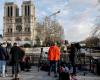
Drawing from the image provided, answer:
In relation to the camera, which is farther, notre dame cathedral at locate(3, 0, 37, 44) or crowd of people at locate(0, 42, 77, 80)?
notre dame cathedral at locate(3, 0, 37, 44)

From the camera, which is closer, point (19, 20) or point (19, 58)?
point (19, 58)

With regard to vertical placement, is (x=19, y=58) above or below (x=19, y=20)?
below

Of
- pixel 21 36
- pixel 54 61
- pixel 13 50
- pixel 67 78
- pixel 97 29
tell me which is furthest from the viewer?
pixel 21 36

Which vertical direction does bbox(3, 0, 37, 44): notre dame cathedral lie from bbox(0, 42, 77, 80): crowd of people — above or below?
above

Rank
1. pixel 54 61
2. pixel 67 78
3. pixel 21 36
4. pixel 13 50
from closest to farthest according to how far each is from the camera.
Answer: pixel 67 78
pixel 13 50
pixel 54 61
pixel 21 36

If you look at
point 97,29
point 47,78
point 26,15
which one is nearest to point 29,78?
point 47,78

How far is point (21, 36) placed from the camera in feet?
608

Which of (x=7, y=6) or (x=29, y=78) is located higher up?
(x=7, y=6)

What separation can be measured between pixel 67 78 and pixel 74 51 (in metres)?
4.76

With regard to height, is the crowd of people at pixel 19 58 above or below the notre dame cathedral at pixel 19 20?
below

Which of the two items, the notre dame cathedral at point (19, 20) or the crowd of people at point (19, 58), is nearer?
the crowd of people at point (19, 58)

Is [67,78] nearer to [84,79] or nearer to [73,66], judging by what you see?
[84,79]

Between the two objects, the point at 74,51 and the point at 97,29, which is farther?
the point at 97,29

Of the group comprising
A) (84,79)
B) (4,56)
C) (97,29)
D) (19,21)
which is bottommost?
(84,79)
